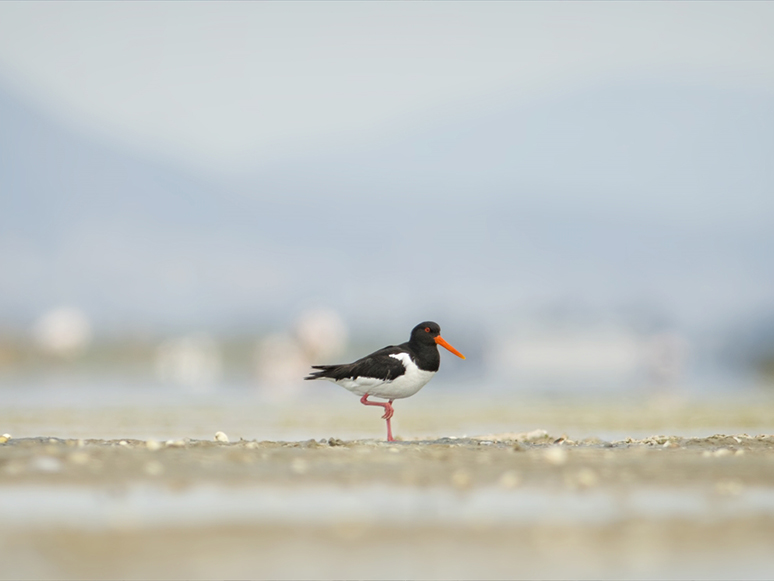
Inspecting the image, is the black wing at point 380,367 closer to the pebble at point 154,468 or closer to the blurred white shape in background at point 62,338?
the pebble at point 154,468

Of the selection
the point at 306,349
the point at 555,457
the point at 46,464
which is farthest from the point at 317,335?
the point at 46,464

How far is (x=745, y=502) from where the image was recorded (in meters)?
8.19

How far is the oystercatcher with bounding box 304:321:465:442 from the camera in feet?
47.5

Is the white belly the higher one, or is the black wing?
the black wing

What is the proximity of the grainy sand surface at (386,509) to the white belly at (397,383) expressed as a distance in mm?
1495

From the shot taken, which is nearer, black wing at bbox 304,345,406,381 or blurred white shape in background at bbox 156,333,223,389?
black wing at bbox 304,345,406,381

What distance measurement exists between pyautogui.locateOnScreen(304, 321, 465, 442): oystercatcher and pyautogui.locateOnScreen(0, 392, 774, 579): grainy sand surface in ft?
4.96

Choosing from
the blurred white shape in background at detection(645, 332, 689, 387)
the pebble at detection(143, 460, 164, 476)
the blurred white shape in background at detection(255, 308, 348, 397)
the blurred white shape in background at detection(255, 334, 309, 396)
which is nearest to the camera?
the pebble at detection(143, 460, 164, 476)

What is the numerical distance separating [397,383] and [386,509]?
6.79 meters

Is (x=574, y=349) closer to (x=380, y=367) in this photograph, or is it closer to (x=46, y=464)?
(x=380, y=367)

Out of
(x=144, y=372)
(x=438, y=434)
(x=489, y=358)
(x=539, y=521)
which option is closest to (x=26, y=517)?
(x=539, y=521)

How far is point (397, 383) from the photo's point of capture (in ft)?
47.6

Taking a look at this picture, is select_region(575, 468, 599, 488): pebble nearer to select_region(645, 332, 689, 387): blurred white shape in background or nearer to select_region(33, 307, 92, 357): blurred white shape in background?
select_region(645, 332, 689, 387): blurred white shape in background

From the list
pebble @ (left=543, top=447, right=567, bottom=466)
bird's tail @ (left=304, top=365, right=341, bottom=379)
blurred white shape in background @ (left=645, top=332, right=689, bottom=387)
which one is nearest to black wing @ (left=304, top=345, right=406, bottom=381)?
bird's tail @ (left=304, top=365, right=341, bottom=379)
